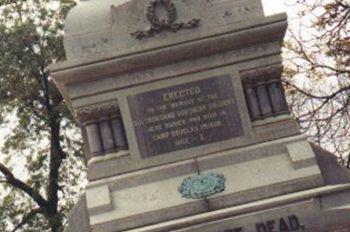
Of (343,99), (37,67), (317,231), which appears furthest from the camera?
(37,67)

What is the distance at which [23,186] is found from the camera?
18828mm

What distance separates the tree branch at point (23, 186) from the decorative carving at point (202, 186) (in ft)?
36.7

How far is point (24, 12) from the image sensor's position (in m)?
19.6

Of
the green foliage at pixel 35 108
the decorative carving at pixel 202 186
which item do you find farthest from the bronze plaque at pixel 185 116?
the green foliage at pixel 35 108

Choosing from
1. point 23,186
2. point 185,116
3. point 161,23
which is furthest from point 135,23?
point 23,186

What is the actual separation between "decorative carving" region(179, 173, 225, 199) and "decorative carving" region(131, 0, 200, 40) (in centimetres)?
184

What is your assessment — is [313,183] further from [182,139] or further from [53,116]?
[53,116]

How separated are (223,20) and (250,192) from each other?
215cm

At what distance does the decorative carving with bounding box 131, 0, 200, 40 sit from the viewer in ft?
28.3

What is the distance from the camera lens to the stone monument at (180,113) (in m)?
8.02

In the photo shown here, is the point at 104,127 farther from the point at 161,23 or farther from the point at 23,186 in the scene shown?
the point at 23,186

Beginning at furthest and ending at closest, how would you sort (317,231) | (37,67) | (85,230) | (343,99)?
(37,67), (343,99), (85,230), (317,231)

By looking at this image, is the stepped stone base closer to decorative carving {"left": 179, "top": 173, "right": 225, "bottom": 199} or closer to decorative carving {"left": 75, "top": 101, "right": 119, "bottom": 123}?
decorative carving {"left": 179, "top": 173, "right": 225, "bottom": 199}

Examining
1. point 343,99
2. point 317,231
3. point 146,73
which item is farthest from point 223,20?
point 343,99
